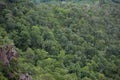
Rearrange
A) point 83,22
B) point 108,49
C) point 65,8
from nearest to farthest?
point 108,49 < point 83,22 < point 65,8

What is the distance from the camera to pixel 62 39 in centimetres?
3625

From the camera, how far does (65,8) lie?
4406cm

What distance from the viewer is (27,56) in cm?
2920

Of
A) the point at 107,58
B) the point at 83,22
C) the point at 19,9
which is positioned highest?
the point at 19,9

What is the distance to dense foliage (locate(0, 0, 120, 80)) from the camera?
2968 centimetres

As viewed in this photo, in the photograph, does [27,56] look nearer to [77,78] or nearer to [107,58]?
[77,78]

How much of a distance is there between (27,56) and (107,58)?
474 inches

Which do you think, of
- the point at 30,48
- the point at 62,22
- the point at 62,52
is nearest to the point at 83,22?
the point at 62,22

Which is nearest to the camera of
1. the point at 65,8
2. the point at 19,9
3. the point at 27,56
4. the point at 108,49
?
the point at 27,56

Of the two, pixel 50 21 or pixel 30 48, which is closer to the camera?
pixel 30 48

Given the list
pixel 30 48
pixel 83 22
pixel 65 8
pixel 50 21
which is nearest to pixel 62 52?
pixel 30 48

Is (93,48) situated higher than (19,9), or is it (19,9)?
(19,9)

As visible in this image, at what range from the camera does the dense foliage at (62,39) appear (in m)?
29.7

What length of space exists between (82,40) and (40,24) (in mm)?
5591
